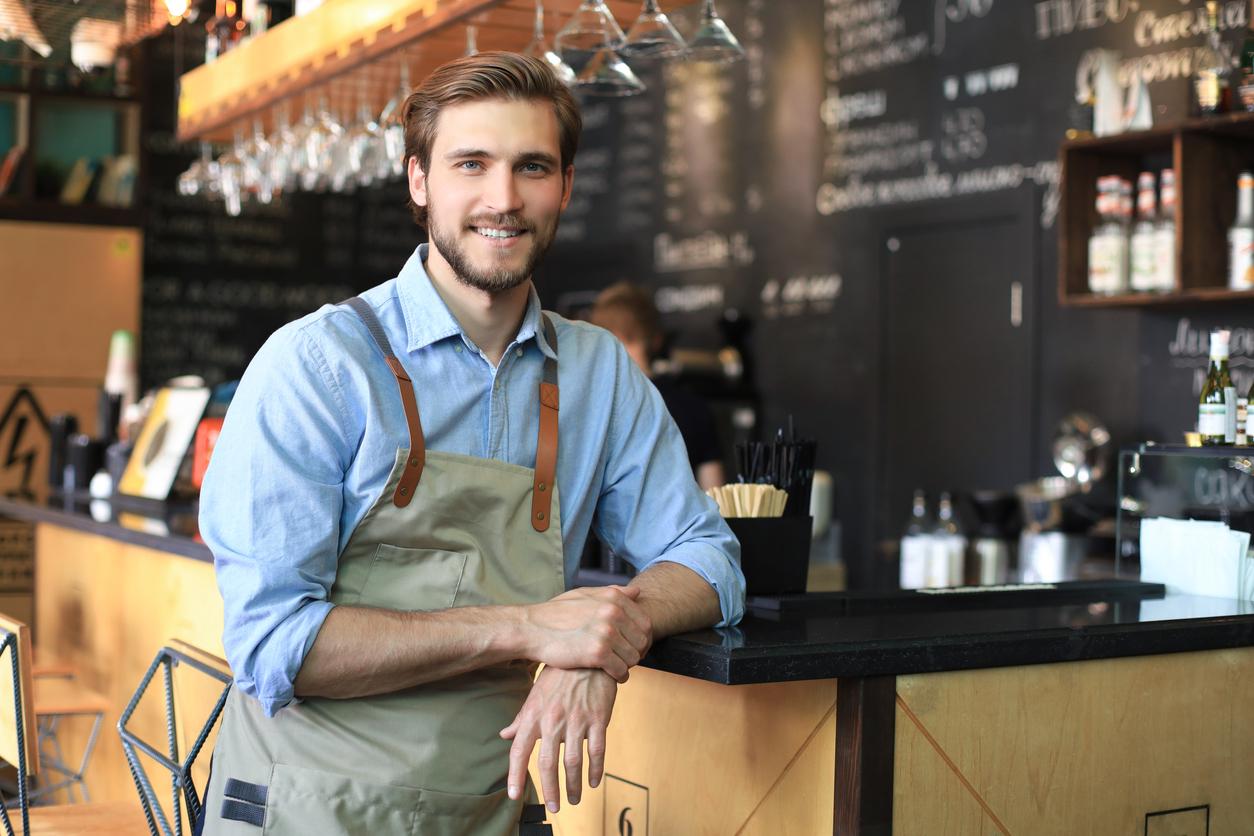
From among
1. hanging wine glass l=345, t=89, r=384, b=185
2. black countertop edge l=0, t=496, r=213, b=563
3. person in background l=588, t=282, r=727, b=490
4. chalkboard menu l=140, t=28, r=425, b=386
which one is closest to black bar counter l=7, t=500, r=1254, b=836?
black countertop edge l=0, t=496, r=213, b=563

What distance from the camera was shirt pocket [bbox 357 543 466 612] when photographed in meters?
1.67

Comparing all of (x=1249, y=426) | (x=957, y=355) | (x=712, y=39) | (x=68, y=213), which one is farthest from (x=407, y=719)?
(x=68, y=213)

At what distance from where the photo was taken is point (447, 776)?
1685mm

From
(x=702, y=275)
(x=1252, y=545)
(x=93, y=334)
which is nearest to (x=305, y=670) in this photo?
(x=1252, y=545)

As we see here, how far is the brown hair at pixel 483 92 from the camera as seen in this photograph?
174cm

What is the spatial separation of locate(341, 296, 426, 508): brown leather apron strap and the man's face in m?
0.12

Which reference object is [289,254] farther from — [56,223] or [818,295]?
[818,295]

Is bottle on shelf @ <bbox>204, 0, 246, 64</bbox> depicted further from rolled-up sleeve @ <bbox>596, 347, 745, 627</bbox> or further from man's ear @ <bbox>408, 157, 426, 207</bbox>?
rolled-up sleeve @ <bbox>596, 347, 745, 627</bbox>

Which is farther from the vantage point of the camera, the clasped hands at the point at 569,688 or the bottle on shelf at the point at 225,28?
the bottle on shelf at the point at 225,28

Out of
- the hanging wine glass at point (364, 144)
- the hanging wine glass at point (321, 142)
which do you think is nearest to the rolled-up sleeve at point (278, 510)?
the hanging wine glass at point (364, 144)

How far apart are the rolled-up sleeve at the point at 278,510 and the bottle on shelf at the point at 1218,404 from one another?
156 centimetres

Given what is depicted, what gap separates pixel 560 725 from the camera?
5.43 ft

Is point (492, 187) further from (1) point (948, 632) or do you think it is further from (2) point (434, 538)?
(1) point (948, 632)

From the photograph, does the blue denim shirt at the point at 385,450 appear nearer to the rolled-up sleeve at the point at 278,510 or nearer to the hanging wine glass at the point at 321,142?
the rolled-up sleeve at the point at 278,510
